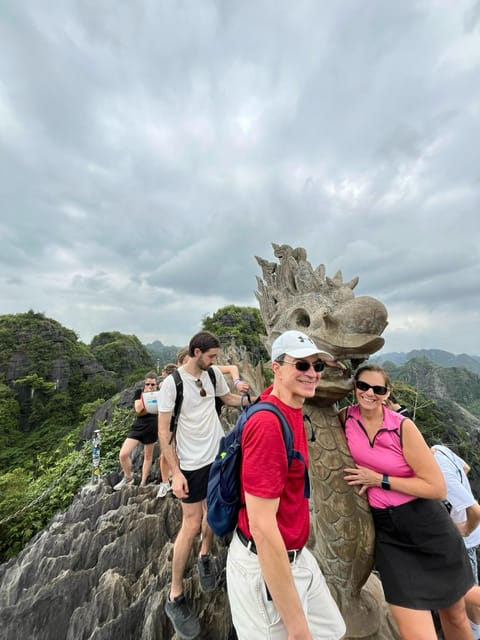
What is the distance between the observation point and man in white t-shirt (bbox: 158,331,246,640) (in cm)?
217

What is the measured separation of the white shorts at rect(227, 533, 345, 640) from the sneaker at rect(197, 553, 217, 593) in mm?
1345

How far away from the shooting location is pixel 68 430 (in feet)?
83.1

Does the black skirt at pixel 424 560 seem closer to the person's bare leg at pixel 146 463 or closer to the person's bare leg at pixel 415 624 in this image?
the person's bare leg at pixel 415 624

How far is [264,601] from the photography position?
48.4 inches

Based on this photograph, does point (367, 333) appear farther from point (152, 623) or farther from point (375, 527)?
point (152, 623)

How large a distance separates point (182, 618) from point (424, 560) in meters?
1.77

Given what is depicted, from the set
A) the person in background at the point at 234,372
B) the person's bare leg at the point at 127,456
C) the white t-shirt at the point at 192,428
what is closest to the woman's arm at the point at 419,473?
the person in background at the point at 234,372

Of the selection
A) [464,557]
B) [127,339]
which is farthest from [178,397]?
[127,339]

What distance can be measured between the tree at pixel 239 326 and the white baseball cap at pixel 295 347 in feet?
78.8

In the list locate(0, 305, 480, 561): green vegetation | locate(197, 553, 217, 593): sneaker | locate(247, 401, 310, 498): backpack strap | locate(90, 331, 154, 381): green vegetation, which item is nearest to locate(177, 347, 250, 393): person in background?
locate(247, 401, 310, 498): backpack strap

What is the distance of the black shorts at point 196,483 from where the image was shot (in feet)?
7.50

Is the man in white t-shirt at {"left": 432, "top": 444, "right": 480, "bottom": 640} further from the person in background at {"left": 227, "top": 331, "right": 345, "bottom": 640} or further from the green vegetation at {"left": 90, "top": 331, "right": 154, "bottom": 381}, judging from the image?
the green vegetation at {"left": 90, "top": 331, "right": 154, "bottom": 381}

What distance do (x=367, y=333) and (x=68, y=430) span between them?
30.2 meters

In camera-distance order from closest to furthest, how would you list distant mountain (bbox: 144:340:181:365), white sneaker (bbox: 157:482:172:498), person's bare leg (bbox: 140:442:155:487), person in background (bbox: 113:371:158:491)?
white sneaker (bbox: 157:482:172:498) → person's bare leg (bbox: 140:442:155:487) → person in background (bbox: 113:371:158:491) → distant mountain (bbox: 144:340:181:365)
